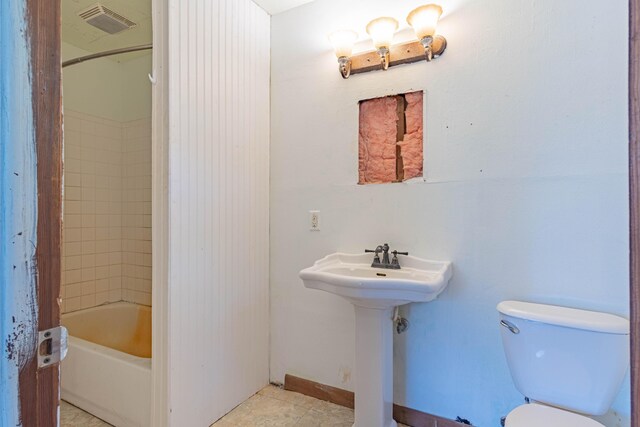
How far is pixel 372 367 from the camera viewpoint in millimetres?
1522

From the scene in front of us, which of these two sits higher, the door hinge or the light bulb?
the light bulb

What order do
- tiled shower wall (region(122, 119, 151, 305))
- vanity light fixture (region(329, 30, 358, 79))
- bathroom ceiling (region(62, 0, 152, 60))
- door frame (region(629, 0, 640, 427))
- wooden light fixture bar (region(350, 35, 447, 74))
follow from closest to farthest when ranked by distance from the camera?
door frame (region(629, 0, 640, 427)), wooden light fixture bar (region(350, 35, 447, 74)), vanity light fixture (region(329, 30, 358, 79)), bathroom ceiling (region(62, 0, 152, 60)), tiled shower wall (region(122, 119, 151, 305))

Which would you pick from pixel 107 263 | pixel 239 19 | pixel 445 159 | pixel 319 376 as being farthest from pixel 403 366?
pixel 107 263

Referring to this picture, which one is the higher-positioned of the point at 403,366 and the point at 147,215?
the point at 147,215

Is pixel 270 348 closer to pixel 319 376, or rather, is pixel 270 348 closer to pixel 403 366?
pixel 319 376

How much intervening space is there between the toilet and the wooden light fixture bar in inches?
50.1

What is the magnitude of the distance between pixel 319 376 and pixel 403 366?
21.0 inches

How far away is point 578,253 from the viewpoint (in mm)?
1352

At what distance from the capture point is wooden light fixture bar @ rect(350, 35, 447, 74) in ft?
5.30

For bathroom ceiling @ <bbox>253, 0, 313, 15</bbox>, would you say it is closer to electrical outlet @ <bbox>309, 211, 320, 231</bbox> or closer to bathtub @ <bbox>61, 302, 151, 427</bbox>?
electrical outlet @ <bbox>309, 211, 320, 231</bbox>

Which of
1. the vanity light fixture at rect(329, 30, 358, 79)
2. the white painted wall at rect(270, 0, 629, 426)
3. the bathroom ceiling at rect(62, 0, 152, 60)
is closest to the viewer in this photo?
the white painted wall at rect(270, 0, 629, 426)

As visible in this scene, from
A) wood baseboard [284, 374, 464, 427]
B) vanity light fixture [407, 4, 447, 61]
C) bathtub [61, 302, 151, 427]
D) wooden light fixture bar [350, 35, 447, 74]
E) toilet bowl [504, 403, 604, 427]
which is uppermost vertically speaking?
vanity light fixture [407, 4, 447, 61]

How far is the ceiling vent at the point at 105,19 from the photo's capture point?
1.93 meters

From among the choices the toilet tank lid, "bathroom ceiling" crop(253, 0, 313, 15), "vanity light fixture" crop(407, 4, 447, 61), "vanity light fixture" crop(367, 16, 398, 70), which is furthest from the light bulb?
the toilet tank lid
